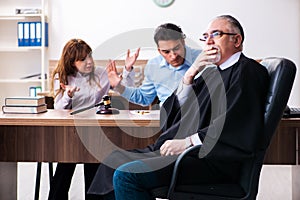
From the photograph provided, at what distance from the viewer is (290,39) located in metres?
6.63

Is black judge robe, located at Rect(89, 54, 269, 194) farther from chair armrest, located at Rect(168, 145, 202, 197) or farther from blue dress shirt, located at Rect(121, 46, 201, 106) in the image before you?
blue dress shirt, located at Rect(121, 46, 201, 106)

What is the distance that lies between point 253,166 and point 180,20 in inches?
190

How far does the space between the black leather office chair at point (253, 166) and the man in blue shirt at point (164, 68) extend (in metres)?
0.97

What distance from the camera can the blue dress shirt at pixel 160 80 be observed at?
318cm

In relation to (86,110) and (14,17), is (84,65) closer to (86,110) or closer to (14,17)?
(86,110)

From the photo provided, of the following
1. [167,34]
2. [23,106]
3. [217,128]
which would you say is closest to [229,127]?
[217,128]

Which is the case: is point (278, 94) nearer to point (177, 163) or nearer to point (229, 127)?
point (229, 127)

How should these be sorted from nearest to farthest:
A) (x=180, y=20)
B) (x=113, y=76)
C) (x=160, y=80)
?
(x=113, y=76)
(x=160, y=80)
(x=180, y=20)

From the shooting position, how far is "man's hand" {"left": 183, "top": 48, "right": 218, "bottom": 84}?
7.75 feet

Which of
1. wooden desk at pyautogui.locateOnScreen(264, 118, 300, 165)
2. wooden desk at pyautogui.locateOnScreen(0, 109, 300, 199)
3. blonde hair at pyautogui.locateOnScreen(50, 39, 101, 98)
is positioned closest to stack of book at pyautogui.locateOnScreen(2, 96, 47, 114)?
wooden desk at pyautogui.locateOnScreen(0, 109, 300, 199)

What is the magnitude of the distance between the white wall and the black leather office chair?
4.47 m

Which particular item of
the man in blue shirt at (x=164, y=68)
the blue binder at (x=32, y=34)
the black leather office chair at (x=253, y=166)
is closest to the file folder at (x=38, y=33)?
the blue binder at (x=32, y=34)

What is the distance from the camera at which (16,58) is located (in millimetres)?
6832

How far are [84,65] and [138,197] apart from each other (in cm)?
149
